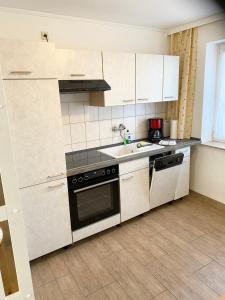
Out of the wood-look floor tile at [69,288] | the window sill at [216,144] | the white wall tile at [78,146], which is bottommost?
the wood-look floor tile at [69,288]

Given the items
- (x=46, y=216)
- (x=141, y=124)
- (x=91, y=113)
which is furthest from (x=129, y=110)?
(x=46, y=216)

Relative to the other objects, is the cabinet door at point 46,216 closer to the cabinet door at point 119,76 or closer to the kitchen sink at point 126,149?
the kitchen sink at point 126,149

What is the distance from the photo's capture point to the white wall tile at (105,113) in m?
2.63

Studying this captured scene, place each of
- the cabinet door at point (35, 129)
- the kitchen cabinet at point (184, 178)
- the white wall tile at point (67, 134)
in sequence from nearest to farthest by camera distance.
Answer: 1. the cabinet door at point (35, 129)
2. the white wall tile at point (67, 134)
3. the kitchen cabinet at point (184, 178)

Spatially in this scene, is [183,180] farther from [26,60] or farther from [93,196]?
[26,60]

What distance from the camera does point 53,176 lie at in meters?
1.92

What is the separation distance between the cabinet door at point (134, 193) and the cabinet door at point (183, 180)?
55 cm

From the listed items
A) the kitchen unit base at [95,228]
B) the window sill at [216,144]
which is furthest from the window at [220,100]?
the kitchen unit base at [95,228]

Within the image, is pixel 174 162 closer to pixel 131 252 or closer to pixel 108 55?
pixel 131 252

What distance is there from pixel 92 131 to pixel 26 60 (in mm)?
1156

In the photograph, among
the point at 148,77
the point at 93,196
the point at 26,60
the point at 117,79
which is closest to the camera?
the point at 26,60

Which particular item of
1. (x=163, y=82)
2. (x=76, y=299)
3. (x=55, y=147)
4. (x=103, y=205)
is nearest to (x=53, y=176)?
(x=55, y=147)

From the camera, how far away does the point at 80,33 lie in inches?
92.3

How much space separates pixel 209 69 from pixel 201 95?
318 millimetres
